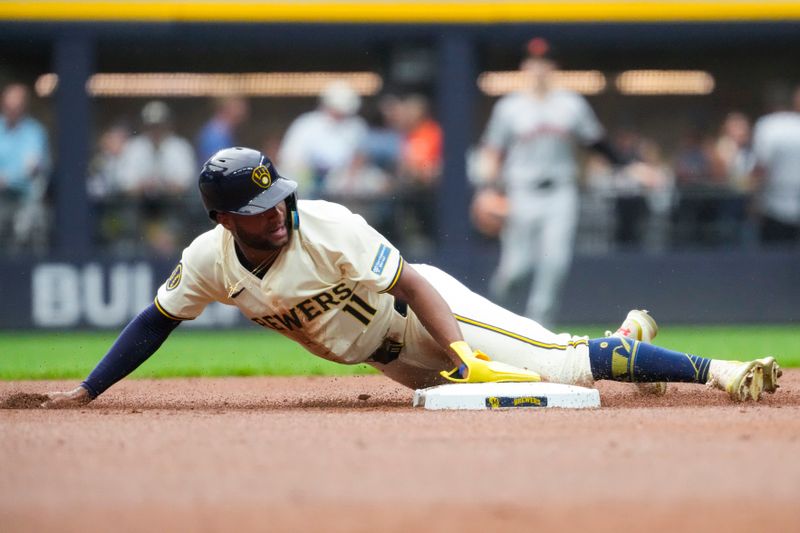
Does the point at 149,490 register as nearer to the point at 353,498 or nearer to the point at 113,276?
the point at 353,498

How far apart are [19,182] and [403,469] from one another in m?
9.89

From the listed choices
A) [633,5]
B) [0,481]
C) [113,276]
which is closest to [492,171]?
[633,5]

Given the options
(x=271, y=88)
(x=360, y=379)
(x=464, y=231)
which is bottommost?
(x=360, y=379)

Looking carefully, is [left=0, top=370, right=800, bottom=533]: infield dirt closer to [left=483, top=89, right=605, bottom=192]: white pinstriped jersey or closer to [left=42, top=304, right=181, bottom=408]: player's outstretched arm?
[left=42, top=304, right=181, bottom=408]: player's outstretched arm

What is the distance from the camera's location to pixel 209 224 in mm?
12742

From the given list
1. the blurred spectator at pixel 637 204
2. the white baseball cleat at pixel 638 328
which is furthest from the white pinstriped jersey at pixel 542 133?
→ the white baseball cleat at pixel 638 328

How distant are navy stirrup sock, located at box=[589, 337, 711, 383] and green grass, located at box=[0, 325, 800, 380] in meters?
3.07

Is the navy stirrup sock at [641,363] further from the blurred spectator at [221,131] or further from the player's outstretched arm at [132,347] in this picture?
the blurred spectator at [221,131]

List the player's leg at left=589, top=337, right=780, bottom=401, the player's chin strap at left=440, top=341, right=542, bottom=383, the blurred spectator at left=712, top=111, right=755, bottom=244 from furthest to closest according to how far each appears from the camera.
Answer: the blurred spectator at left=712, top=111, right=755, bottom=244 → the player's leg at left=589, top=337, right=780, bottom=401 → the player's chin strap at left=440, top=341, right=542, bottom=383

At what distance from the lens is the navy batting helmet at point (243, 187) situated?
193 inches

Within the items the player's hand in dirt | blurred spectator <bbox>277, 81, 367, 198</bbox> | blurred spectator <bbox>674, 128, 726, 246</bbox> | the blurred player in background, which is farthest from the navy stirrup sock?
blurred spectator <bbox>674, 128, 726, 246</bbox>

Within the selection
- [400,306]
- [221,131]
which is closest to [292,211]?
[400,306]

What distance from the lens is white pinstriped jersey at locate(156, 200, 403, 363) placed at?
508cm

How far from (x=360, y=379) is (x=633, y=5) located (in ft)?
22.0
